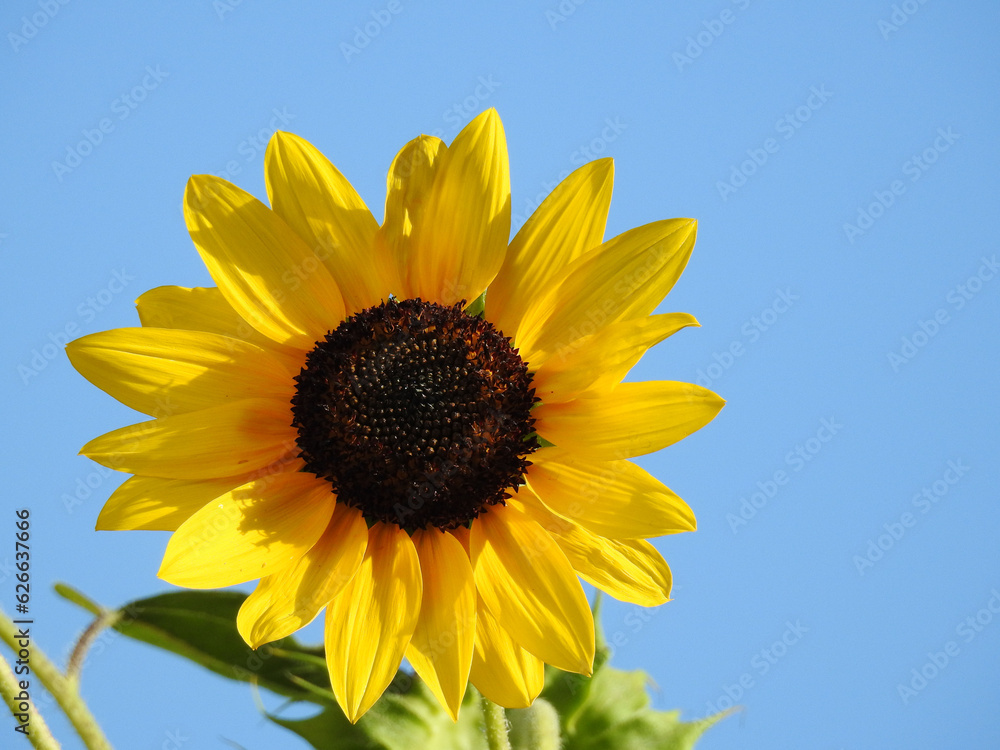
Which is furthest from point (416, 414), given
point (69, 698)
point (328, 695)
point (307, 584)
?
point (69, 698)

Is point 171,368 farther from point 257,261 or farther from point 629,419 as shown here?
point 629,419

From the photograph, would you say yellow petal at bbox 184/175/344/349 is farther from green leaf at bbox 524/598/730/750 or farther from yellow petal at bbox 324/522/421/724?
green leaf at bbox 524/598/730/750

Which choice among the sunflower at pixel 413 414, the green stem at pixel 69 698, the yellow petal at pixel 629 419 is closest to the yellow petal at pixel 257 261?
the sunflower at pixel 413 414

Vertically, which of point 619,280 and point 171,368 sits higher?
point 619,280

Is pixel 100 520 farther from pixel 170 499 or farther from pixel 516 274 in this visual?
Result: pixel 516 274

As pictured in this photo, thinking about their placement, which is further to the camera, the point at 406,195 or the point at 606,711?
the point at 606,711

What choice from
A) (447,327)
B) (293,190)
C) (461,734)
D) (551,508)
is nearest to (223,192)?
(293,190)

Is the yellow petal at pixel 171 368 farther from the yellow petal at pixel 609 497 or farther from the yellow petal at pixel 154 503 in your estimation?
the yellow petal at pixel 609 497
